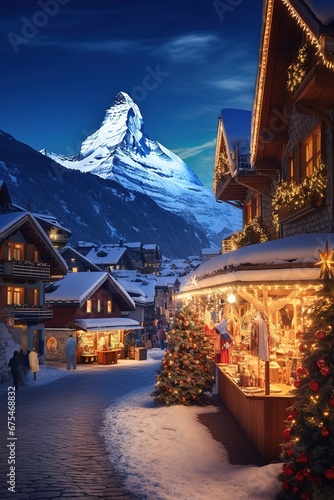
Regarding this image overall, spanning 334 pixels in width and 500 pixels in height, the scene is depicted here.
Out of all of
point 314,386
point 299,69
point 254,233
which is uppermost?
point 299,69

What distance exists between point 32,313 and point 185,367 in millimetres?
21295

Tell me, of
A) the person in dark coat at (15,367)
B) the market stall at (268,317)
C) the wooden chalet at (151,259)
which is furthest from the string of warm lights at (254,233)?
the wooden chalet at (151,259)

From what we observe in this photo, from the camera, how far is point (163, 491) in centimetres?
975

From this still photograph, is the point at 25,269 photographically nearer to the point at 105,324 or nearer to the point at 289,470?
the point at 105,324

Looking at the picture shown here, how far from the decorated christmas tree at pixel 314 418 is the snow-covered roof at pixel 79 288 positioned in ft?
113

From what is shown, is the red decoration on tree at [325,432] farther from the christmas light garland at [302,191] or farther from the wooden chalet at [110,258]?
the wooden chalet at [110,258]

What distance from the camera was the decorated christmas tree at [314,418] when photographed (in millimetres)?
7961

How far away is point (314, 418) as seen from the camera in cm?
816

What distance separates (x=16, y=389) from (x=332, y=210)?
56.2 feet

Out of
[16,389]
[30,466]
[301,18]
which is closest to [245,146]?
[301,18]

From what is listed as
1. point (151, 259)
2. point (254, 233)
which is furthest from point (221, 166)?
point (151, 259)

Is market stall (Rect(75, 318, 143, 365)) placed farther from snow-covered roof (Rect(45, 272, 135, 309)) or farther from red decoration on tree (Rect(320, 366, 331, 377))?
red decoration on tree (Rect(320, 366, 331, 377))

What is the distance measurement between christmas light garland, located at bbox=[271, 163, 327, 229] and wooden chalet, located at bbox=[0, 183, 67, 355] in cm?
→ 1955

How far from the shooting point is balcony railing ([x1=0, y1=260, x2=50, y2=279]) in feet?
111
